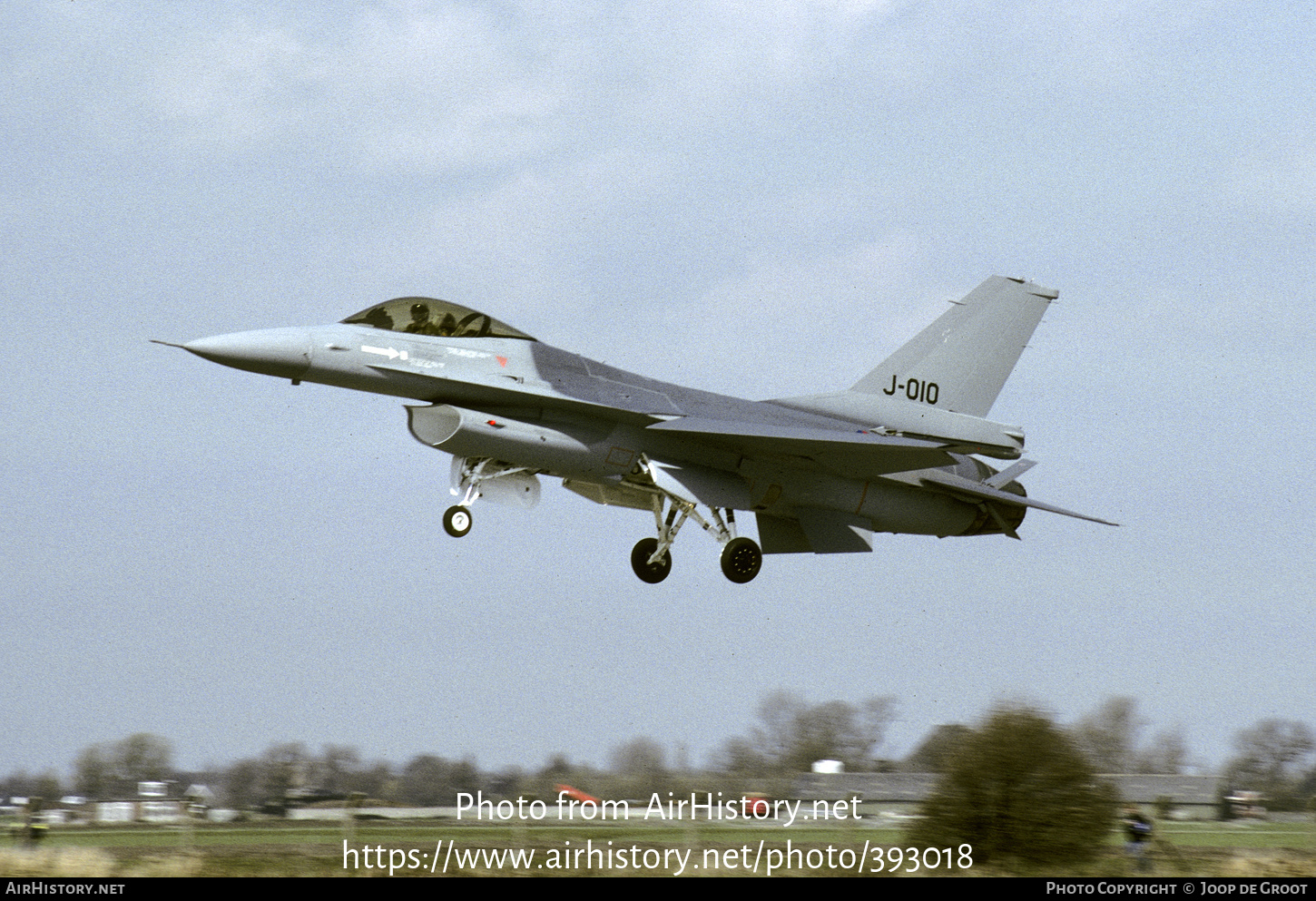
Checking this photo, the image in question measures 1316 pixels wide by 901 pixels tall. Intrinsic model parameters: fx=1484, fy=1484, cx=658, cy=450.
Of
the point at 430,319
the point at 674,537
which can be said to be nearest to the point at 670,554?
the point at 674,537

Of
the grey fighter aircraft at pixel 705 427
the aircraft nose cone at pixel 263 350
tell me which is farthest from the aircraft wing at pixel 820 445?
the aircraft nose cone at pixel 263 350

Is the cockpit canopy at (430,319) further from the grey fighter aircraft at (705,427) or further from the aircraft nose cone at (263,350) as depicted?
the aircraft nose cone at (263,350)

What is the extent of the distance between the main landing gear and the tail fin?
3.44 m

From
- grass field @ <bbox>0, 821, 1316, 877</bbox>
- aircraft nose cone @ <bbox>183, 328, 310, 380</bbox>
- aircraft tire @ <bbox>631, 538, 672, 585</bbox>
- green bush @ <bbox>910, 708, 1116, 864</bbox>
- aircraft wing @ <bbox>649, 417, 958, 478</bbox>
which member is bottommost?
grass field @ <bbox>0, 821, 1316, 877</bbox>

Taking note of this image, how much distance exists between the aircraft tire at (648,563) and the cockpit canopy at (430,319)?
13.2 ft

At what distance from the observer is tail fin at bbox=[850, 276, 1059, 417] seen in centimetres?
2264

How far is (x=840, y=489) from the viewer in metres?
21.1

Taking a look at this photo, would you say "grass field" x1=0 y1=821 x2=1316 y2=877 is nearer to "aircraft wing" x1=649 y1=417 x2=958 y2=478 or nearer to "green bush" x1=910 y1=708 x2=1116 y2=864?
"green bush" x1=910 y1=708 x2=1116 y2=864

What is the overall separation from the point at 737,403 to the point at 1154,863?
29.3 ft

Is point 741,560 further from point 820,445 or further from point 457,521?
point 457,521


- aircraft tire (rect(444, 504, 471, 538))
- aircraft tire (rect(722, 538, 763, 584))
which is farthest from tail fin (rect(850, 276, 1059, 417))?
aircraft tire (rect(444, 504, 471, 538))

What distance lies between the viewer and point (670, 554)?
21203 millimetres

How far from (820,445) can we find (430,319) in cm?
532
